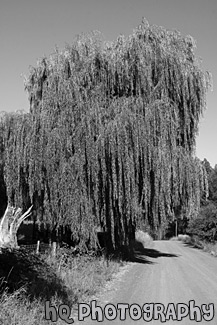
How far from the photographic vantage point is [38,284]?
7.06m

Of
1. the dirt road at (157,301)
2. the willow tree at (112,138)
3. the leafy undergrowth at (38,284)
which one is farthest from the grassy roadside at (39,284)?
the willow tree at (112,138)

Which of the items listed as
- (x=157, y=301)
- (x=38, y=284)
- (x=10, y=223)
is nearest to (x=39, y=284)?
(x=38, y=284)

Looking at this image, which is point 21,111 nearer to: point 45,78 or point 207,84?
point 45,78

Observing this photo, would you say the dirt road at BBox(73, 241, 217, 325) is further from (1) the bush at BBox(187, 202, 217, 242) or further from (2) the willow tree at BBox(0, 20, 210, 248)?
(1) the bush at BBox(187, 202, 217, 242)

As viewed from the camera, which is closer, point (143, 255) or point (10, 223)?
point (10, 223)

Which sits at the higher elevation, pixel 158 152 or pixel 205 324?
pixel 158 152

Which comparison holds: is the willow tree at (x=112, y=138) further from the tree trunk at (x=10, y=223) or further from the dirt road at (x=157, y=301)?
the dirt road at (x=157, y=301)

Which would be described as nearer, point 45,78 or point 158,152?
point 158,152

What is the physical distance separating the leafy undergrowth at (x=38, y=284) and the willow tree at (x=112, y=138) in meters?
1.99

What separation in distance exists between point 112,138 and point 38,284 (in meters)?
5.32

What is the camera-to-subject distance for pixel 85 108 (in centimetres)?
1190

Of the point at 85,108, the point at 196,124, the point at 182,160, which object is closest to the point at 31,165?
the point at 85,108

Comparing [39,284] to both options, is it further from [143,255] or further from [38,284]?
[143,255]

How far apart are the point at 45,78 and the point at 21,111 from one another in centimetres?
215
